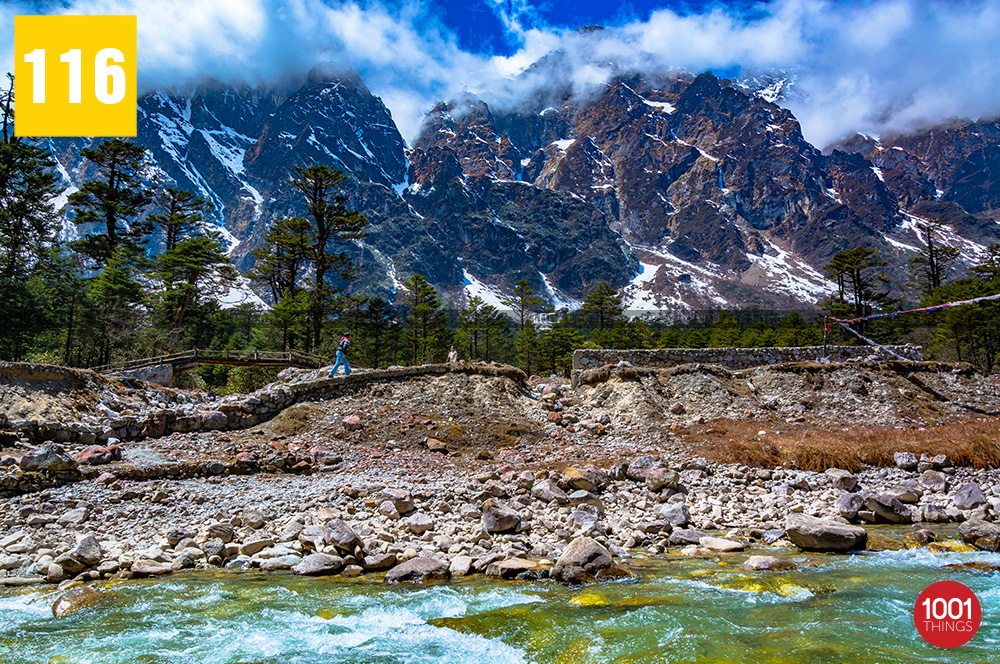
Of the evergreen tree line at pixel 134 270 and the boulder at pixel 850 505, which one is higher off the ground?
the evergreen tree line at pixel 134 270

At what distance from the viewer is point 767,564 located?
7711mm

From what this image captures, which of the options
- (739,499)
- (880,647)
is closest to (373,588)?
(880,647)

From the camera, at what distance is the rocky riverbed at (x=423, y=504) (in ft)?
26.9

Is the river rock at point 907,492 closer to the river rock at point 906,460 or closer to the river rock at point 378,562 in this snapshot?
the river rock at point 906,460

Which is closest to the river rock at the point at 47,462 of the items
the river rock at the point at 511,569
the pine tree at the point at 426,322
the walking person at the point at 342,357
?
the walking person at the point at 342,357

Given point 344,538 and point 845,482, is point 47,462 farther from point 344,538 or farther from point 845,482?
point 845,482

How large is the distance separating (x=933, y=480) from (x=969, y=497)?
1.43 m

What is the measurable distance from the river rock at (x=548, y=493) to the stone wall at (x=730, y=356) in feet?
40.5

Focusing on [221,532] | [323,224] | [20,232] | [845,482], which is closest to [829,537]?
[845,482]

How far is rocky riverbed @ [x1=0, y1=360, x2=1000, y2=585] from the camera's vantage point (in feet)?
26.9

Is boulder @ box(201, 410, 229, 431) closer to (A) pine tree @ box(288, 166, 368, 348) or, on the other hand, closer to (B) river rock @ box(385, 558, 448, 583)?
(B) river rock @ box(385, 558, 448, 583)

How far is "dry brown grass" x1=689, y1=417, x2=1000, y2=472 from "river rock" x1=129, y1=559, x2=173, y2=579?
12.5m

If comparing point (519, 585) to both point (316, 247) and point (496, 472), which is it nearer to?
point (496, 472)

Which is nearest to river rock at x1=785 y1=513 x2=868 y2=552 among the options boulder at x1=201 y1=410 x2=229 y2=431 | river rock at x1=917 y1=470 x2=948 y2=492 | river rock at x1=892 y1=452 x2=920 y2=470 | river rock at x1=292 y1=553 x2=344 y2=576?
river rock at x1=917 y1=470 x2=948 y2=492
